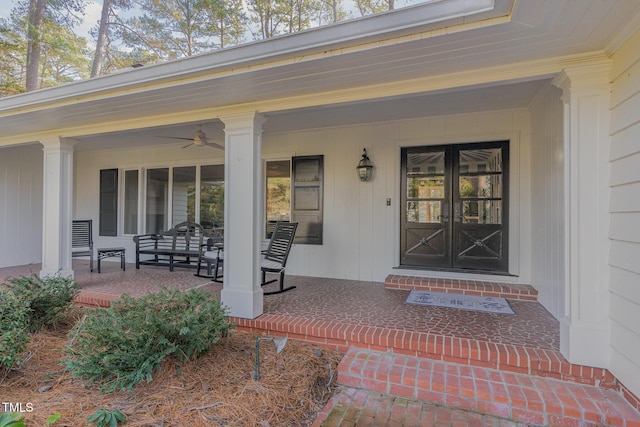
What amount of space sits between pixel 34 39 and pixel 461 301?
942 cm

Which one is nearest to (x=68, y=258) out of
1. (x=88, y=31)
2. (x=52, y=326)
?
(x=52, y=326)

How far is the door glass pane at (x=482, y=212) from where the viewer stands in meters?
4.17

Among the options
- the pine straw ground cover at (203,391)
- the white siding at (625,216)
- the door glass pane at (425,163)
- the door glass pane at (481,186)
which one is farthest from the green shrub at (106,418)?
the door glass pane at (481,186)

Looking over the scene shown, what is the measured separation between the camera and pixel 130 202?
644 cm

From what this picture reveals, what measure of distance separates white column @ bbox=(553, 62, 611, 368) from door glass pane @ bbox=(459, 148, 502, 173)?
2.05m

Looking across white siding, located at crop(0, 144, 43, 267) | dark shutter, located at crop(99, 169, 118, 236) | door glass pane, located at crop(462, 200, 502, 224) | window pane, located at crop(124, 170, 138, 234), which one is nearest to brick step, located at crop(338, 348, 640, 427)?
door glass pane, located at crop(462, 200, 502, 224)

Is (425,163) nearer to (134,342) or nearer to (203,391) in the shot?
(203,391)

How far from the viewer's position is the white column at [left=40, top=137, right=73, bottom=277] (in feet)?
14.1

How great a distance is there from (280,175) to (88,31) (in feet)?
18.0

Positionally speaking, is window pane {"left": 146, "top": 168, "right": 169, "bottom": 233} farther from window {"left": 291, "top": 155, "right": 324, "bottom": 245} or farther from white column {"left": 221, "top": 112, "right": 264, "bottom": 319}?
white column {"left": 221, "top": 112, "right": 264, "bottom": 319}

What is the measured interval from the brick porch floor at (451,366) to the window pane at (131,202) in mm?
4523

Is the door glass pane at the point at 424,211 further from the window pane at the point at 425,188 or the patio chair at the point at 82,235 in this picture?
the patio chair at the point at 82,235

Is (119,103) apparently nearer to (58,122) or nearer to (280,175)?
(58,122)

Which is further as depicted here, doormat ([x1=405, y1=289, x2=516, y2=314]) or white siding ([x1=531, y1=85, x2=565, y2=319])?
doormat ([x1=405, y1=289, x2=516, y2=314])
